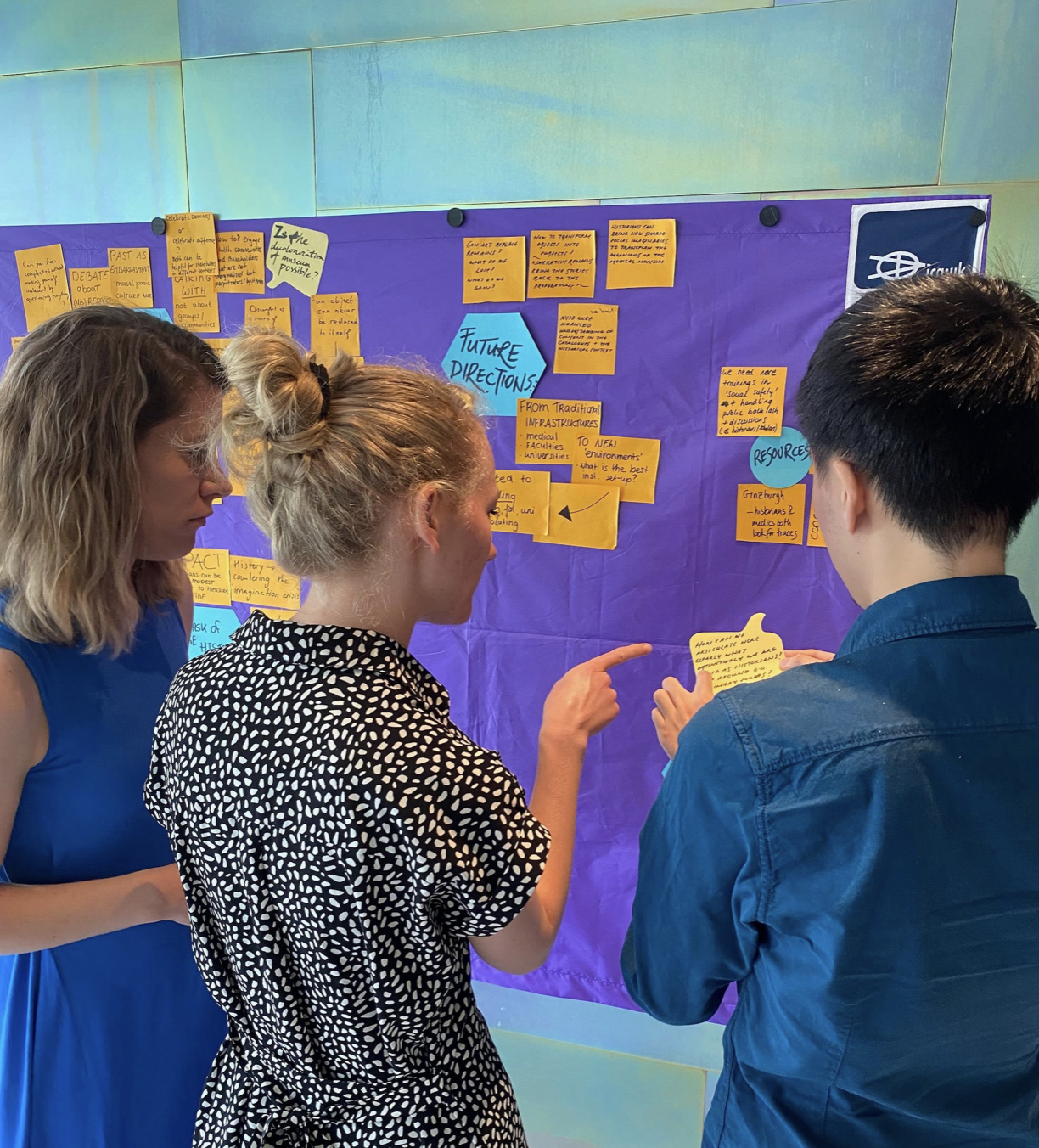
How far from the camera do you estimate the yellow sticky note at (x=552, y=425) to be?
1570 mm

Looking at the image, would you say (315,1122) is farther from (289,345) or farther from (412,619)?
(289,345)

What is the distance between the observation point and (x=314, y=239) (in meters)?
1.67

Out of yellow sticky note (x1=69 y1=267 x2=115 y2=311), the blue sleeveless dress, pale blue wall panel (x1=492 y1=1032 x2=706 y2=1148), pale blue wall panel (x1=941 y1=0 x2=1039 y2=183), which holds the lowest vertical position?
pale blue wall panel (x1=492 y1=1032 x2=706 y2=1148)

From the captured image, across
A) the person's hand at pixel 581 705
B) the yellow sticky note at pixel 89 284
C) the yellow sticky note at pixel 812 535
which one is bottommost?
the person's hand at pixel 581 705

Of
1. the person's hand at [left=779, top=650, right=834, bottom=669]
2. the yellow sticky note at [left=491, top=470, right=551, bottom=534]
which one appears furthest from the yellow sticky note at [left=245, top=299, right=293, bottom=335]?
the person's hand at [left=779, top=650, right=834, bottom=669]

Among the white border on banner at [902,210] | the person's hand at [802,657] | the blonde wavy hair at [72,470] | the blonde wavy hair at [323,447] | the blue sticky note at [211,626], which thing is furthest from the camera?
the blue sticky note at [211,626]

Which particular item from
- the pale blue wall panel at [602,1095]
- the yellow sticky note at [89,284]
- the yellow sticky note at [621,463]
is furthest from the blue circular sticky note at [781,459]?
the yellow sticky note at [89,284]

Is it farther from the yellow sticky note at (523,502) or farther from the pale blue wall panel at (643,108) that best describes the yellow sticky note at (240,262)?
the yellow sticky note at (523,502)

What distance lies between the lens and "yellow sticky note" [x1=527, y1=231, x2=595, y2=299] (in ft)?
4.94

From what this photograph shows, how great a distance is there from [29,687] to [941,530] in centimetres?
95

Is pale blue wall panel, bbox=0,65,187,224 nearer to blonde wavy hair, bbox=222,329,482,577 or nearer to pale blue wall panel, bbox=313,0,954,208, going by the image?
pale blue wall panel, bbox=313,0,954,208

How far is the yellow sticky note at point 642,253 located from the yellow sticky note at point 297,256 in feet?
1.97

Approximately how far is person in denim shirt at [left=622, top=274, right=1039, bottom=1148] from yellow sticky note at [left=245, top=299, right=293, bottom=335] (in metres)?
1.29

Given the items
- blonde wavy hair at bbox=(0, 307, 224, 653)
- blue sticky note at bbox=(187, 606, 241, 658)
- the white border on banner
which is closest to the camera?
blonde wavy hair at bbox=(0, 307, 224, 653)
